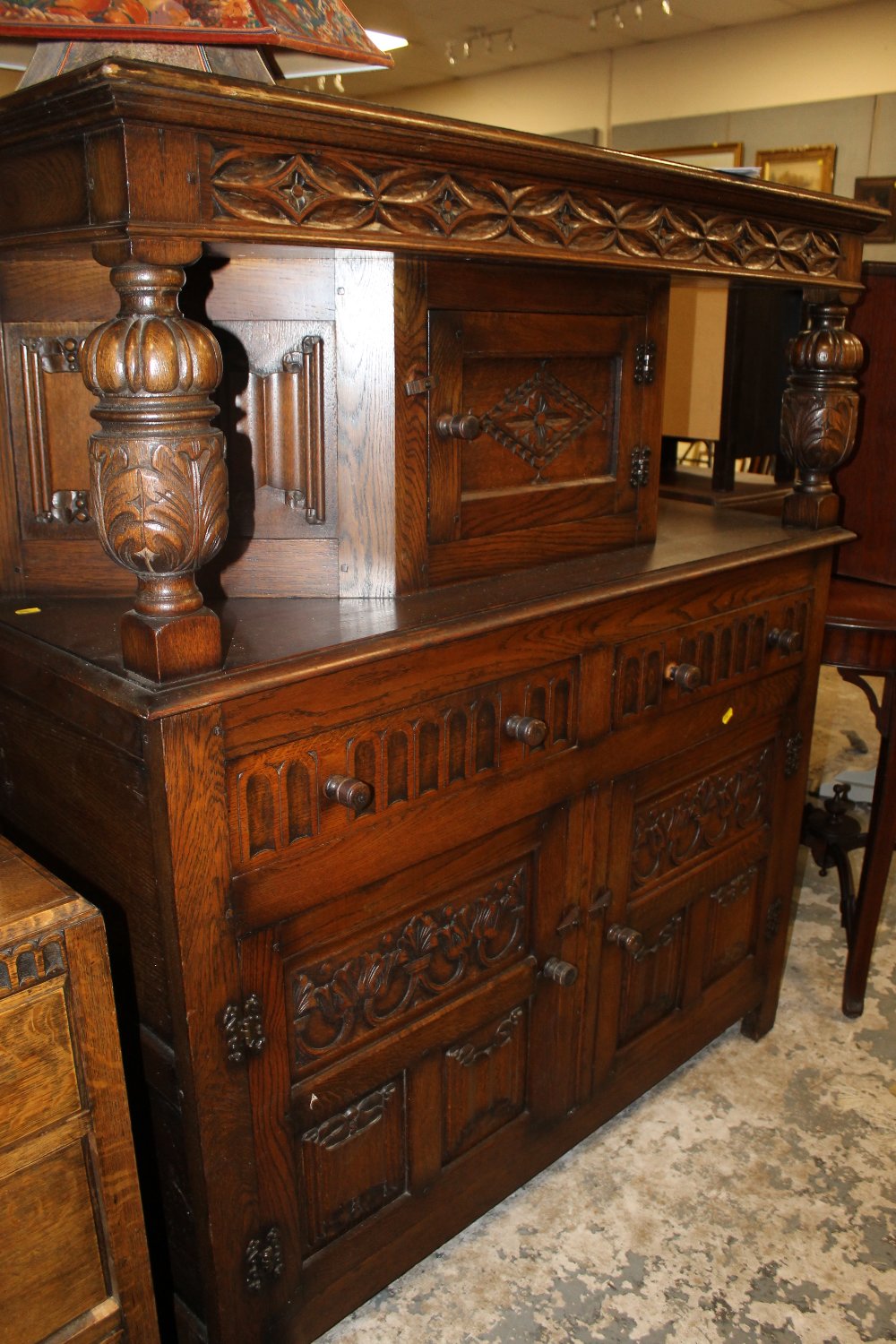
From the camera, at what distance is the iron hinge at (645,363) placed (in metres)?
1.88

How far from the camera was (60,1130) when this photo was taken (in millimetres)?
1198

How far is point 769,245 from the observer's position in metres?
1.90

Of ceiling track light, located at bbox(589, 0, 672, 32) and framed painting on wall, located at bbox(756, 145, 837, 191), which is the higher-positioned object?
ceiling track light, located at bbox(589, 0, 672, 32)

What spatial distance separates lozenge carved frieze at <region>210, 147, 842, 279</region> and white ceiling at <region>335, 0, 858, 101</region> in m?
5.64

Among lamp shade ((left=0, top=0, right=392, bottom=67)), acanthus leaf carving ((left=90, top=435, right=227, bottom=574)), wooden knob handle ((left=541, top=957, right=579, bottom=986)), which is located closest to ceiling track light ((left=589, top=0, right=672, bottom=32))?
lamp shade ((left=0, top=0, right=392, bottom=67))

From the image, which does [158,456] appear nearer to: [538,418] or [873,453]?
[538,418]

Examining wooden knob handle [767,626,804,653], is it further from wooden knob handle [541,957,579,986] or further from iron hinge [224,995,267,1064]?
iron hinge [224,995,267,1064]

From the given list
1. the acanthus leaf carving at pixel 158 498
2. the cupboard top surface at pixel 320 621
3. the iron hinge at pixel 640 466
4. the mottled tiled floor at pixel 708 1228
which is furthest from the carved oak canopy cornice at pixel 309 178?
the mottled tiled floor at pixel 708 1228

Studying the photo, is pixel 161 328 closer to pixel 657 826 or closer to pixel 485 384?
pixel 485 384

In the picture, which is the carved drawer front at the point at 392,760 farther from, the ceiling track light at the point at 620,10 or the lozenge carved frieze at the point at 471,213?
the ceiling track light at the point at 620,10

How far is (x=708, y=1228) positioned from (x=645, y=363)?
1564mm

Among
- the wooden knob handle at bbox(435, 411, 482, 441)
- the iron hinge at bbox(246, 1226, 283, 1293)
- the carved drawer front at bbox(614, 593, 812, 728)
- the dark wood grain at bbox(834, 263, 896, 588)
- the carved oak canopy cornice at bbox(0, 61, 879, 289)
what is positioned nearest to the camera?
the carved oak canopy cornice at bbox(0, 61, 879, 289)

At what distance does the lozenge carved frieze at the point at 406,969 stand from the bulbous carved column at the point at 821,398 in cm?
106

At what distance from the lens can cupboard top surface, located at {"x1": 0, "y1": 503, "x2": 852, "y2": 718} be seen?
1.25 metres
